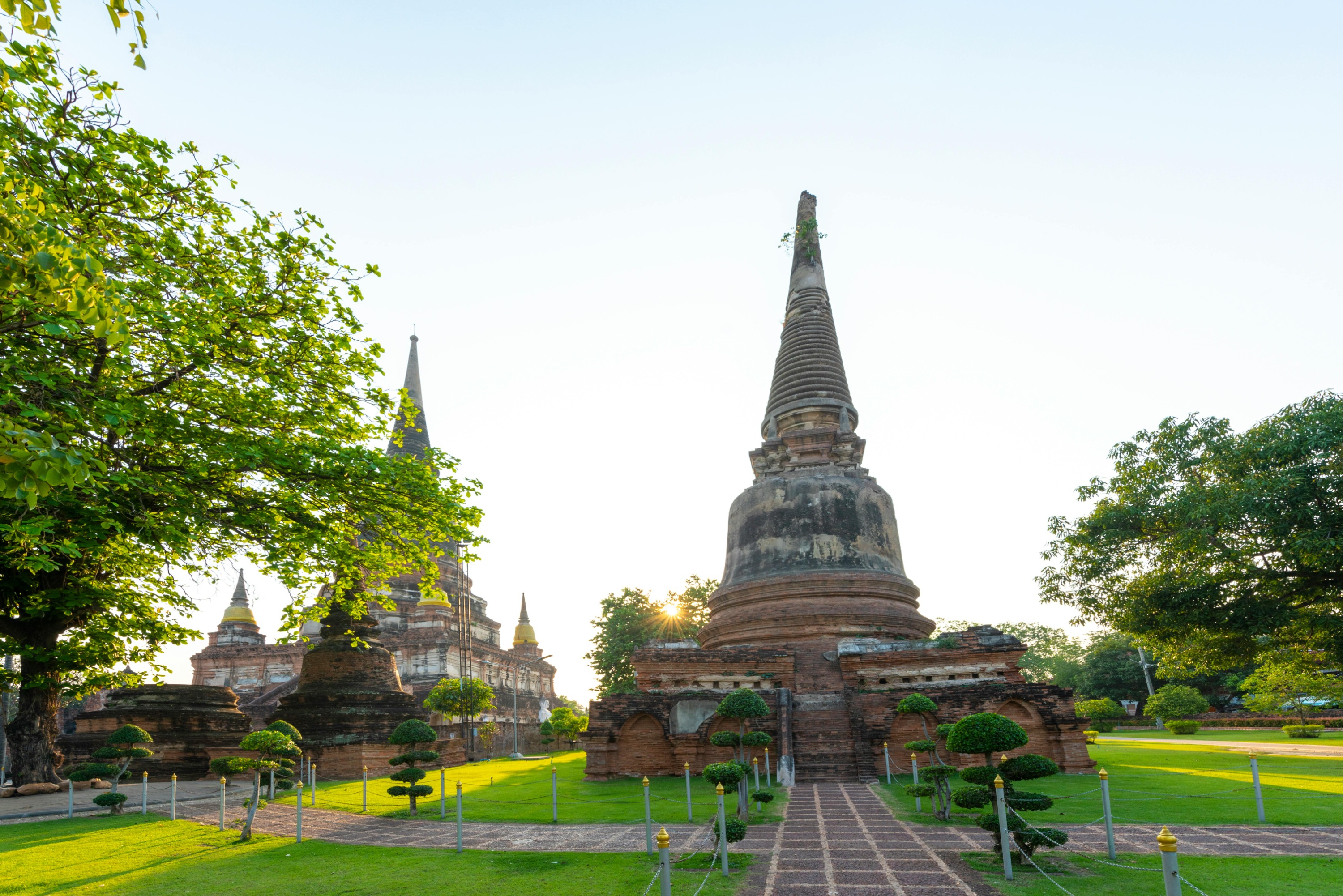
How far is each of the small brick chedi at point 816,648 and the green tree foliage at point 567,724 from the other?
1427 cm

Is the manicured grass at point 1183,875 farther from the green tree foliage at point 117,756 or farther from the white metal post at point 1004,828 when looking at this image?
the green tree foliage at point 117,756

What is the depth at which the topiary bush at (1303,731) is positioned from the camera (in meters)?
33.1

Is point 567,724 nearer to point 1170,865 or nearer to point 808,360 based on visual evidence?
point 808,360

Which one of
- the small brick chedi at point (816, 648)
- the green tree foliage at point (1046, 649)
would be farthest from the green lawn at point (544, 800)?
the green tree foliage at point (1046, 649)

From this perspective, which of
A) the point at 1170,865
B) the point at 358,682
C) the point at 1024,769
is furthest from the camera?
the point at 358,682

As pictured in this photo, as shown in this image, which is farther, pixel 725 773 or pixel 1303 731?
pixel 1303 731

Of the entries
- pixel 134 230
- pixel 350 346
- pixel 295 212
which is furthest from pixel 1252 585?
pixel 134 230

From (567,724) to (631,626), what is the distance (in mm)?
5486

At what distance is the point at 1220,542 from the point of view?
1950 centimetres

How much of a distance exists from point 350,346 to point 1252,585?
2205 centimetres

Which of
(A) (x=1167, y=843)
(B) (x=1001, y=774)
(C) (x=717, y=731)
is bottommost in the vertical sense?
(C) (x=717, y=731)

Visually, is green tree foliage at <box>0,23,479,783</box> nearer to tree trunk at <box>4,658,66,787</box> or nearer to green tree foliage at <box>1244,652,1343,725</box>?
tree trunk at <box>4,658,66,787</box>

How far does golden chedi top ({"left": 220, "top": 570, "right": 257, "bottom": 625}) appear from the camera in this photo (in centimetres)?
5766

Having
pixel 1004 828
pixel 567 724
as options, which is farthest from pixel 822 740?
pixel 567 724
